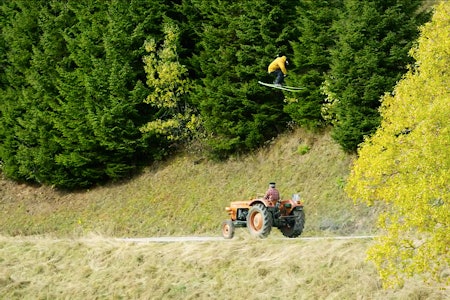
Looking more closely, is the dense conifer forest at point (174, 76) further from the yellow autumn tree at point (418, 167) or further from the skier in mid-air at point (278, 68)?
the yellow autumn tree at point (418, 167)

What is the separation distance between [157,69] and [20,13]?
37.4 feet

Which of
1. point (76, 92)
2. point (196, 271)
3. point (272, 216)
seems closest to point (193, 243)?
point (196, 271)

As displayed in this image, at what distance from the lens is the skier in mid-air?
26953mm

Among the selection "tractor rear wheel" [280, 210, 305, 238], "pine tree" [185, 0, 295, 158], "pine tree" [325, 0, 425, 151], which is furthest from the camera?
"pine tree" [185, 0, 295, 158]

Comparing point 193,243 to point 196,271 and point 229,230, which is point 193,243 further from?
point 196,271

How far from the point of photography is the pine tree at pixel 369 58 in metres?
25.2

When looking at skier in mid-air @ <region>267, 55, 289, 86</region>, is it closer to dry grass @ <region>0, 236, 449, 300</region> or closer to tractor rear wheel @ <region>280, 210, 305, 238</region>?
tractor rear wheel @ <region>280, 210, 305, 238</region>

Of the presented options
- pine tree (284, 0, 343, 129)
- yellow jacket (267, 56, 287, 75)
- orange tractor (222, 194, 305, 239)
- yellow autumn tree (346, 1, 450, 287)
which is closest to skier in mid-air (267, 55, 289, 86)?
yellow jacket (267, 56, 287, 75)

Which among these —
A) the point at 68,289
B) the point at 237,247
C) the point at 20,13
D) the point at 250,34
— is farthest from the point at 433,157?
the point at 20,13

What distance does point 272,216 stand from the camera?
19.9 metres

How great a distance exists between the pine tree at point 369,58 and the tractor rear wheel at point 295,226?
625cm

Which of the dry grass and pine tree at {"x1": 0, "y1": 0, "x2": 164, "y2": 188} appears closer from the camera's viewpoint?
the dry grass

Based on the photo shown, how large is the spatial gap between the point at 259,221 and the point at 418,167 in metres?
7.36

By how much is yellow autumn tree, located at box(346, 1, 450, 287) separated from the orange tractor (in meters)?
5.28
